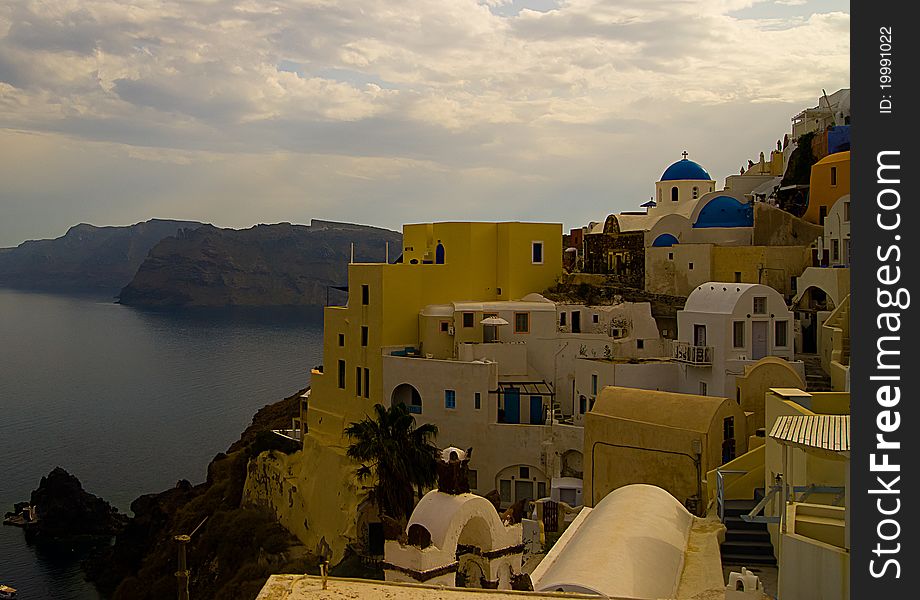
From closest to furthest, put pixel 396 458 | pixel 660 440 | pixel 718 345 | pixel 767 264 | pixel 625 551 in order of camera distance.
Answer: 1. pixel 625 551
2. pixel 660 440
3. pixel 718 345
4. pixel 396 458
5. pixel 767 264

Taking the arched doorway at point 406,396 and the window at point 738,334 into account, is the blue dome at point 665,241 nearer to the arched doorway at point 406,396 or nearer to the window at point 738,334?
the window at point 738,334

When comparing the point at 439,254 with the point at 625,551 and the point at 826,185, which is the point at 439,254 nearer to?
the point at 826,185

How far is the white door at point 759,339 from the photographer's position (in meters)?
29.1

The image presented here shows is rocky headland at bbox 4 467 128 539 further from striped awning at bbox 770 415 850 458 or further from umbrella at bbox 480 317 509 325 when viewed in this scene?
striped awning at bbox 770 415 850 458

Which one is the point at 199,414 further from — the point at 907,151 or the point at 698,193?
the point at 907,151

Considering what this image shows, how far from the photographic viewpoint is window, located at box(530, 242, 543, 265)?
38491 mm

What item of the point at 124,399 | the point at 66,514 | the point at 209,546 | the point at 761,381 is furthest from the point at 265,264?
the point at 761,381

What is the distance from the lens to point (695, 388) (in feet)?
97.3

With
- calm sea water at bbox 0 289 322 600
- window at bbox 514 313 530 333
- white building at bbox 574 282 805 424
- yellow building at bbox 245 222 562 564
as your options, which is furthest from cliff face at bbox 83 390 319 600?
white building at bbox 574 282 805 424

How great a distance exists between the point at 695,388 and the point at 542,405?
550 cm

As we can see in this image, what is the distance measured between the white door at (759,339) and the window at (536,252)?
1127cm

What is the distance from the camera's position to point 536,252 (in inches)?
1521

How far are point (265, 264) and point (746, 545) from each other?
173 metres

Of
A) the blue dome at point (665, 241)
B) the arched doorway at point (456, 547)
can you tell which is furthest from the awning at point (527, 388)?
the arched doorway at point (456, 547)
